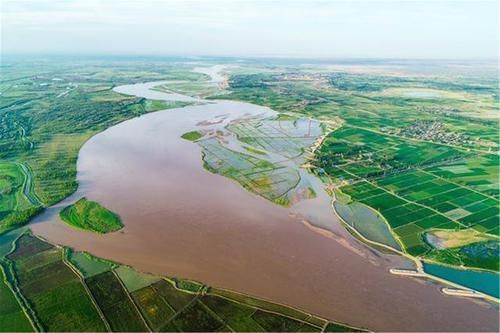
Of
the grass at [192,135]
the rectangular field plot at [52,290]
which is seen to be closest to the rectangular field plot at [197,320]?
the rectangular field plot at [52,290]

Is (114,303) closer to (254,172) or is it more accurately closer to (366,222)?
(366,222)

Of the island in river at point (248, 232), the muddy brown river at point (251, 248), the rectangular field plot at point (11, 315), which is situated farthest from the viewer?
the island in river at point (248, 232)

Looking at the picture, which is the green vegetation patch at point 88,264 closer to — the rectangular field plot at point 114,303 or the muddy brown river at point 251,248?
the rectangular field plot at point 114,303

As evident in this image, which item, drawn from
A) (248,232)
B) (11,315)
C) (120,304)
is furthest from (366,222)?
(11,315)

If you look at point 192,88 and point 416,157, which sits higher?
point 192,88

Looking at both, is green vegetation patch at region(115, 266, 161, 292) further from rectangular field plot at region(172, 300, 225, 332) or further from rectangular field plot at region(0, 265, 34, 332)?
rectangular field plot at region(0, 265, 34, 332)
